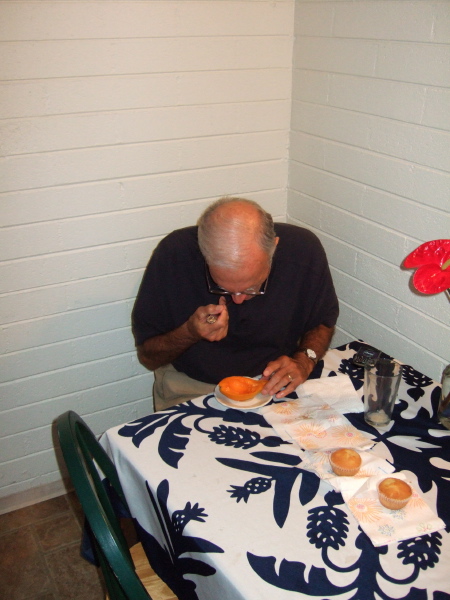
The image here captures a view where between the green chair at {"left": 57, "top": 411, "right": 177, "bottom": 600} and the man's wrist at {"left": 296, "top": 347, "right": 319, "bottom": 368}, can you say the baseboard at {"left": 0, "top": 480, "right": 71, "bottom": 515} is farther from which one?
the man's wrist at {"left": 296, "top": 347, "right": 319, "bottom": 368}

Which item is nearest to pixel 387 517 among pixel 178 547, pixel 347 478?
pixel 347 478

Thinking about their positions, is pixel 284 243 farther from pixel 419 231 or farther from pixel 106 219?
pixel 106 219

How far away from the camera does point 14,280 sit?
2.08 m

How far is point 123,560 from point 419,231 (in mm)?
1318

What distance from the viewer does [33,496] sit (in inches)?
96.7

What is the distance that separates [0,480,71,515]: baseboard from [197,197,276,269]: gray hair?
4.52 ft

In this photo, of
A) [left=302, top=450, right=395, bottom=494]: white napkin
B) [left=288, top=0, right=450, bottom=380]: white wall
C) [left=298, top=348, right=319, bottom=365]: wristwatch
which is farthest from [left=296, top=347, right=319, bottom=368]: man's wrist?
[left=302, top=450, right=395, bottom=494]: white napkin

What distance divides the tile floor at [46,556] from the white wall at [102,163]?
0.09 meters

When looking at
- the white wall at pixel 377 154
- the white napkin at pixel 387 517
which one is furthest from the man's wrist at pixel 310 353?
the white napkin at pixel 387 517

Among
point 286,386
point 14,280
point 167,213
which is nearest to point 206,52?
point 167,213

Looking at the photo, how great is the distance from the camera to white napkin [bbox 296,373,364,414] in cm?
157

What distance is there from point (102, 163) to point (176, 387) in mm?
850

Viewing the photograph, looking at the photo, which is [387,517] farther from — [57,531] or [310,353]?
[57,531]

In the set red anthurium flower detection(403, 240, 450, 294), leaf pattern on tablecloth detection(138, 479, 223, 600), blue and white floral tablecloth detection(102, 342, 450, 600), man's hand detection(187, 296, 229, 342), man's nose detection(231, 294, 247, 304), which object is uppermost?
red anthurium flower detection(403, 240, 450, 294)
